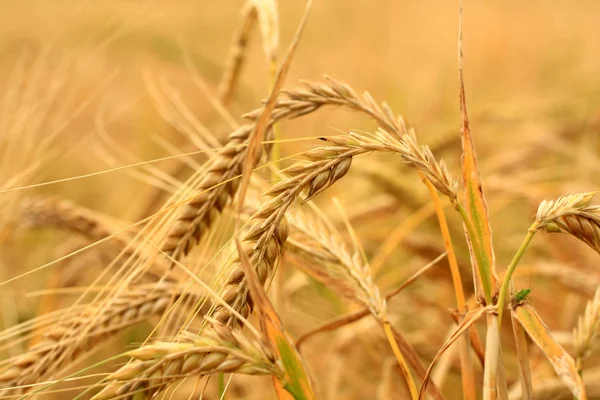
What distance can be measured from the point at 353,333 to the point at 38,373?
59cm

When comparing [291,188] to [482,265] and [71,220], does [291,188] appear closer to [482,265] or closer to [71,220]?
[482,265]

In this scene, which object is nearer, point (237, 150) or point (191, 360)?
point (191, 360)

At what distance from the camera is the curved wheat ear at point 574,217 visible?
47 centimetres

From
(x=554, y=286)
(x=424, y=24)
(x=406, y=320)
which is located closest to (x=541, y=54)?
(x=424, y=24)

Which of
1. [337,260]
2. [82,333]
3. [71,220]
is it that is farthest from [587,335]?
[71,220]

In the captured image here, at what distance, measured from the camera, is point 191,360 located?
16.6 inches

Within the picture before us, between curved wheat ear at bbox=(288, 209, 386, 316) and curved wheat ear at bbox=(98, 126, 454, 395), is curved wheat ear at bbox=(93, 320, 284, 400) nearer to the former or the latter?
curved wheat ear at bbox=(98, 126, 454, 395)

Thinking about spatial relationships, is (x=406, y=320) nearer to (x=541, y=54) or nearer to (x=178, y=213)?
(x=178, y=213)

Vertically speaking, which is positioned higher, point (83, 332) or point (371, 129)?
point (371, 129)

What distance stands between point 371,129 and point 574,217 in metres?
0.67

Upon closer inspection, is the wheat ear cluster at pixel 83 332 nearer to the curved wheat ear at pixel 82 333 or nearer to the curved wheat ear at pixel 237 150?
the curved wheat ear at pixel 82 333

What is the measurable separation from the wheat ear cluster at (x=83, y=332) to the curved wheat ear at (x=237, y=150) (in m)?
0.10

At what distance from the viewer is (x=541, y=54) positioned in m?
4.08

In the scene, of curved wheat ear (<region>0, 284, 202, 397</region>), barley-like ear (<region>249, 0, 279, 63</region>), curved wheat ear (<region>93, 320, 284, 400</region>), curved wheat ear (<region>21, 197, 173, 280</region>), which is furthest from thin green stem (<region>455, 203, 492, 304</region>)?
curved wheat ear (<region>21, 197, 173, 280</region>)
